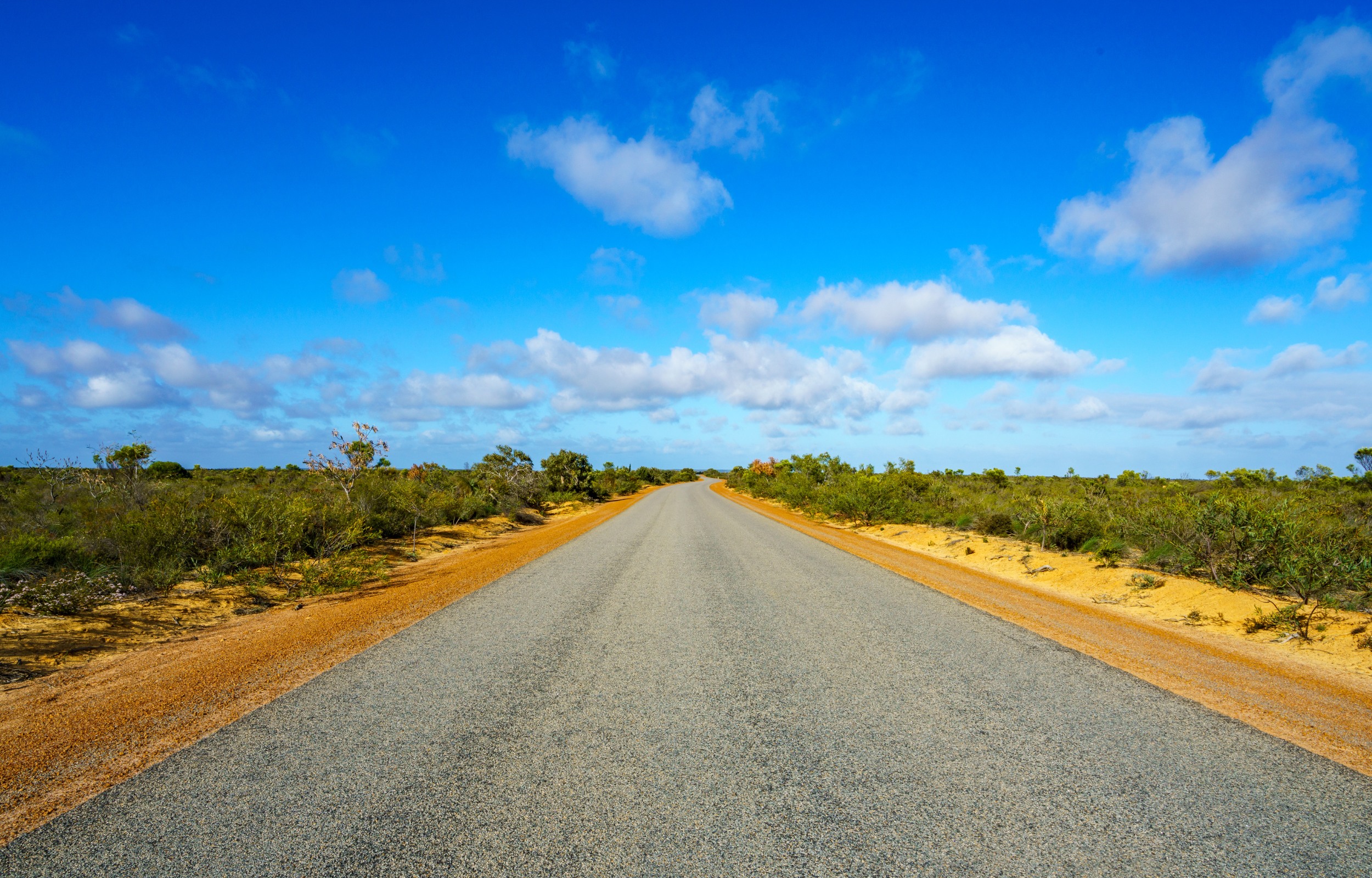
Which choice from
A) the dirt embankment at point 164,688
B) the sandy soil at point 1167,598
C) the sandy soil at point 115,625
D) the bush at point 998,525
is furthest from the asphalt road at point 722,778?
the bush at point 998,525

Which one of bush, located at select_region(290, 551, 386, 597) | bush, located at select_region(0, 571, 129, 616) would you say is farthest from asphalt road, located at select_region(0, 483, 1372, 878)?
bush, located at select_region(0, 571, 129, 616)

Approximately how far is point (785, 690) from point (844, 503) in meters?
20.0

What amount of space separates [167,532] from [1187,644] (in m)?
15.8

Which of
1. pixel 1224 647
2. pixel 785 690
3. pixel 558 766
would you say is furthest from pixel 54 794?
pixel 1224 647

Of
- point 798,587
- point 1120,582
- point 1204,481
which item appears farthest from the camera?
point 1204,481

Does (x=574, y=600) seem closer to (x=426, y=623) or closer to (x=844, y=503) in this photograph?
(x=426, y=623)

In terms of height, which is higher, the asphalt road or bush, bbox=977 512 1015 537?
bush, bbox=977 512 1015 537

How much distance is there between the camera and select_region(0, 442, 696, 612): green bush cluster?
812cm

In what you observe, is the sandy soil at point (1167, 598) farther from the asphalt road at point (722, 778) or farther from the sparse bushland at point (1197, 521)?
the asphalt road at point (722, 778)

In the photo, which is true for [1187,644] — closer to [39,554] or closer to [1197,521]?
[1197,521]

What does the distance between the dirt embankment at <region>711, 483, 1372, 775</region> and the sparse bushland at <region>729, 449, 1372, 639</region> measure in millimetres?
618

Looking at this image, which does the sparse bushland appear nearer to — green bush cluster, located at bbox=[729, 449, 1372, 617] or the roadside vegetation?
green bush cluster, located at bbox=[729, 449, 1372, 617]

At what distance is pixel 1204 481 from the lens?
31.5 m

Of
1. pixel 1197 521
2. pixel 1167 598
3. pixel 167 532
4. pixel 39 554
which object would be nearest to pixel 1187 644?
pixel 1167 598
